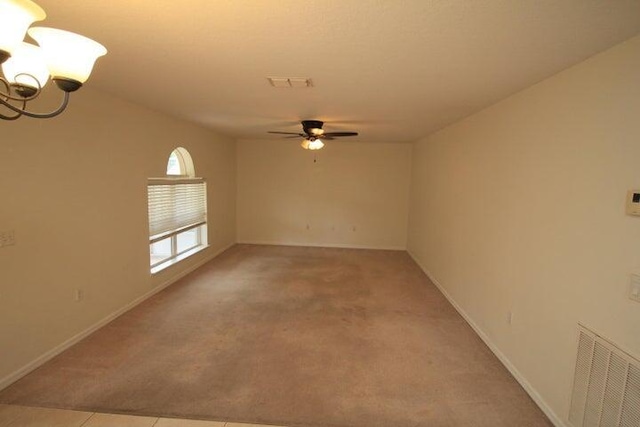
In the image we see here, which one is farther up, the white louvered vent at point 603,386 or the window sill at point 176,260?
the white louvered vent at point 603,386

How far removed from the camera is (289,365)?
2.54 metres

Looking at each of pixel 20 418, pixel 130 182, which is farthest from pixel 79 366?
pixel 130 182

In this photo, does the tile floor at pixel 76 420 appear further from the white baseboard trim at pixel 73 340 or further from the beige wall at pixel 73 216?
the beige wall at pixel 73 216

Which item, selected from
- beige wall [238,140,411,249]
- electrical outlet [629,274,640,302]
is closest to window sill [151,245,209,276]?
beige wall [238,140,411,249]

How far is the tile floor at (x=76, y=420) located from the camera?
1886 millimetres

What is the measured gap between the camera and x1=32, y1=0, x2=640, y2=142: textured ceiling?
1.37m

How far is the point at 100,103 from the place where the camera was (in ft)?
9.63

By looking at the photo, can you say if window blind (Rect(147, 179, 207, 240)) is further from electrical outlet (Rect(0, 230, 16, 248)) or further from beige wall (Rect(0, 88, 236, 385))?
electrical outlet (Rect(0, 230, 16, 248))

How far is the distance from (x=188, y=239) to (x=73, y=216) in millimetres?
2633

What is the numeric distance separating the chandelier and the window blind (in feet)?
9.27

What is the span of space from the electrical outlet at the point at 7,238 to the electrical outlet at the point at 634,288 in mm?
3772

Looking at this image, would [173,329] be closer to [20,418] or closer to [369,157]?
[20,418]

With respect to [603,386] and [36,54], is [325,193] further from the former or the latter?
[36,54]

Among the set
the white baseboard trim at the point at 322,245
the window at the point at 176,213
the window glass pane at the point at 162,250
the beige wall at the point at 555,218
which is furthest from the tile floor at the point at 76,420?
the white baseboard trim at the point at 322,245
